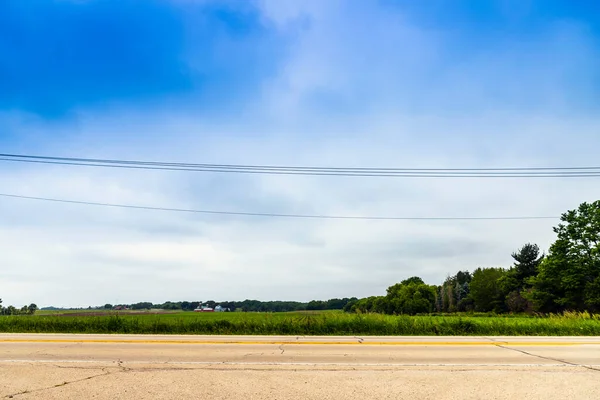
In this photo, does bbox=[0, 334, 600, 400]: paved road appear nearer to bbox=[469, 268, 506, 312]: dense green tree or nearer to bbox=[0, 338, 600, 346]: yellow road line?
bbox=[0, 338, 600, 346]: yellow road line

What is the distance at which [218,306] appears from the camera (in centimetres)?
11362

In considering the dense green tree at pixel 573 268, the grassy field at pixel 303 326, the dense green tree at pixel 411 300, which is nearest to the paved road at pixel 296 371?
the grassy field at pixel 303 326

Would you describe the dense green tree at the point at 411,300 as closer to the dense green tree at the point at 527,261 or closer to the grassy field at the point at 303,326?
the dense green tree at the point at 527,261

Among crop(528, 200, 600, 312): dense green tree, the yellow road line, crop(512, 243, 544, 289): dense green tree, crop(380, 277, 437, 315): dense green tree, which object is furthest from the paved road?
crop(380, 277, 437, 315): dense green tree

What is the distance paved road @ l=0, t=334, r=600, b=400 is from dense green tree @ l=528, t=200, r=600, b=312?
48658mm

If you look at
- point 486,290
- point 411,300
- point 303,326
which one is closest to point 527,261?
point 486,290

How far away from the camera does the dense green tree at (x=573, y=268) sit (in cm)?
5506

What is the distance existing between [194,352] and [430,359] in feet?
20.0

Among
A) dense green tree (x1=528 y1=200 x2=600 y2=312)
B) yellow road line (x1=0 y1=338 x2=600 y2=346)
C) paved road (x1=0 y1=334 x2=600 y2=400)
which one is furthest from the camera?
dense green tree (x1=528 y1=200 x2=600 y2=312)

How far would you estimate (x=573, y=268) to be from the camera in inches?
2231

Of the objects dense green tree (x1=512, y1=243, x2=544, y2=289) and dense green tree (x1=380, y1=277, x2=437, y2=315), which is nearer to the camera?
dense green tree (x1=512, y1=243, x2=544, y2=289)

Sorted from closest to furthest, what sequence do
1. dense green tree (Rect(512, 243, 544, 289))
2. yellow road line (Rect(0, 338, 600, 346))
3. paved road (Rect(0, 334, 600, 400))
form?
paved road (Rect(0, 334, 600, 400)) < yellow road line (Rect(0, 338, 600, 346)) < dense green tree (Rect(512, 243, 544, 289))

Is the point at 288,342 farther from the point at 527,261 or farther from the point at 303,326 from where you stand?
the point at 527,261

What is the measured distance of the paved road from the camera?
707cm
